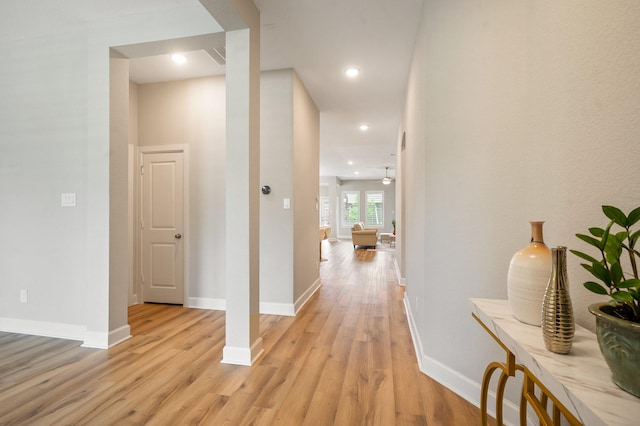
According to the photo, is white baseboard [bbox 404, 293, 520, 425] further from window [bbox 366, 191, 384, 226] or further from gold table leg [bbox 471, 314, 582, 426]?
window [bbox 366, 191, 384, 226]

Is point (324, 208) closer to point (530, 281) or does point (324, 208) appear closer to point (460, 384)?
point (460, 384)

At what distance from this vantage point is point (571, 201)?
1.24 meters

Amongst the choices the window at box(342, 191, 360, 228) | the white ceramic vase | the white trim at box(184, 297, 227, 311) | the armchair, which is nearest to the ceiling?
the white ceramic vase

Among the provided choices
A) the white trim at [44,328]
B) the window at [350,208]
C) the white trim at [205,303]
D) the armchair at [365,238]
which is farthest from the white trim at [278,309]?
the window at [350,208]

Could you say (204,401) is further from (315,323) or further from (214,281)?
(214,281)

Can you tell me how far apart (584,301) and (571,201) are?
40 cm

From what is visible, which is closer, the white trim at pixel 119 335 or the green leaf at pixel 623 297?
the green leaf at pixel 623 297

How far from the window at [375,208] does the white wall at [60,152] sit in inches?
484

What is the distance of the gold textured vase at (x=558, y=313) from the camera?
2.72ft

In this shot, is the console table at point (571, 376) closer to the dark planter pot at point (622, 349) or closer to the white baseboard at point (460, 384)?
the dark planter pot at point (622, 349)

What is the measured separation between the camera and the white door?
388 cm

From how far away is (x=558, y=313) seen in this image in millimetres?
856

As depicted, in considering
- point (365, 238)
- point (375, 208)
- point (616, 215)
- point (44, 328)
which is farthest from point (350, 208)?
point (616, 215)

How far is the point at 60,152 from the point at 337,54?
9.79 ft
